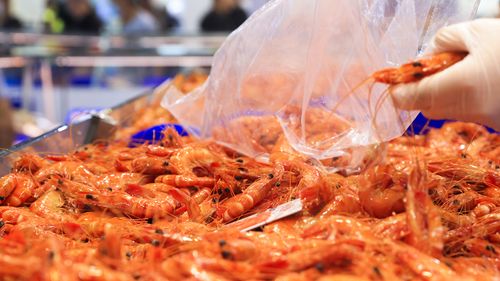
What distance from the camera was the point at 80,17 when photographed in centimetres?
845

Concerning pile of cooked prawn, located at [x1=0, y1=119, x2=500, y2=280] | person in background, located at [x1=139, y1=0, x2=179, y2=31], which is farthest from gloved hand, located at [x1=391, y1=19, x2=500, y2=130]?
A: person in background, located at [x1=139, y1=0, x2=179, y2=31]

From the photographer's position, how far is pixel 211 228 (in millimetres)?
2008

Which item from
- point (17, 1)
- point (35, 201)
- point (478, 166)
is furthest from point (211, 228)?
point (17, 1)

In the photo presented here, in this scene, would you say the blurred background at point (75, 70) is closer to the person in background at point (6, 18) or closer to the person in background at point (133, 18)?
the person in background at point (133, 18)

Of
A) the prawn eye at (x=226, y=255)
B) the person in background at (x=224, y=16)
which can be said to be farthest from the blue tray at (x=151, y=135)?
the person in background at (x=224, y=16)

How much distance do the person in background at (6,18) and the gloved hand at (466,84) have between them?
27.5ft

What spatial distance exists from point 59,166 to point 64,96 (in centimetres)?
331

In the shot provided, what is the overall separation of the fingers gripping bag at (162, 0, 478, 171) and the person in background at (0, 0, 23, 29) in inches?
273

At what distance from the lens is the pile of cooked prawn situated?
5.04ft

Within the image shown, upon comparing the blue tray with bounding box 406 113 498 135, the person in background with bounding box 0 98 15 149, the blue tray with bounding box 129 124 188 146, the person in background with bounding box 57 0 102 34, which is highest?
the person in background with bounding box 57 0 102 34

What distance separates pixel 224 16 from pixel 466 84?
7.29 metres

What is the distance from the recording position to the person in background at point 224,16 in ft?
28.6

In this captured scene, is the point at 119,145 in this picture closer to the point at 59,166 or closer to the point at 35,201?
the point at 59,166

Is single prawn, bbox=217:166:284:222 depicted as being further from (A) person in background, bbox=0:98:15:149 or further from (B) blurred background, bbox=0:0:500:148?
(A) person in background, bbox=0:98:15:149
